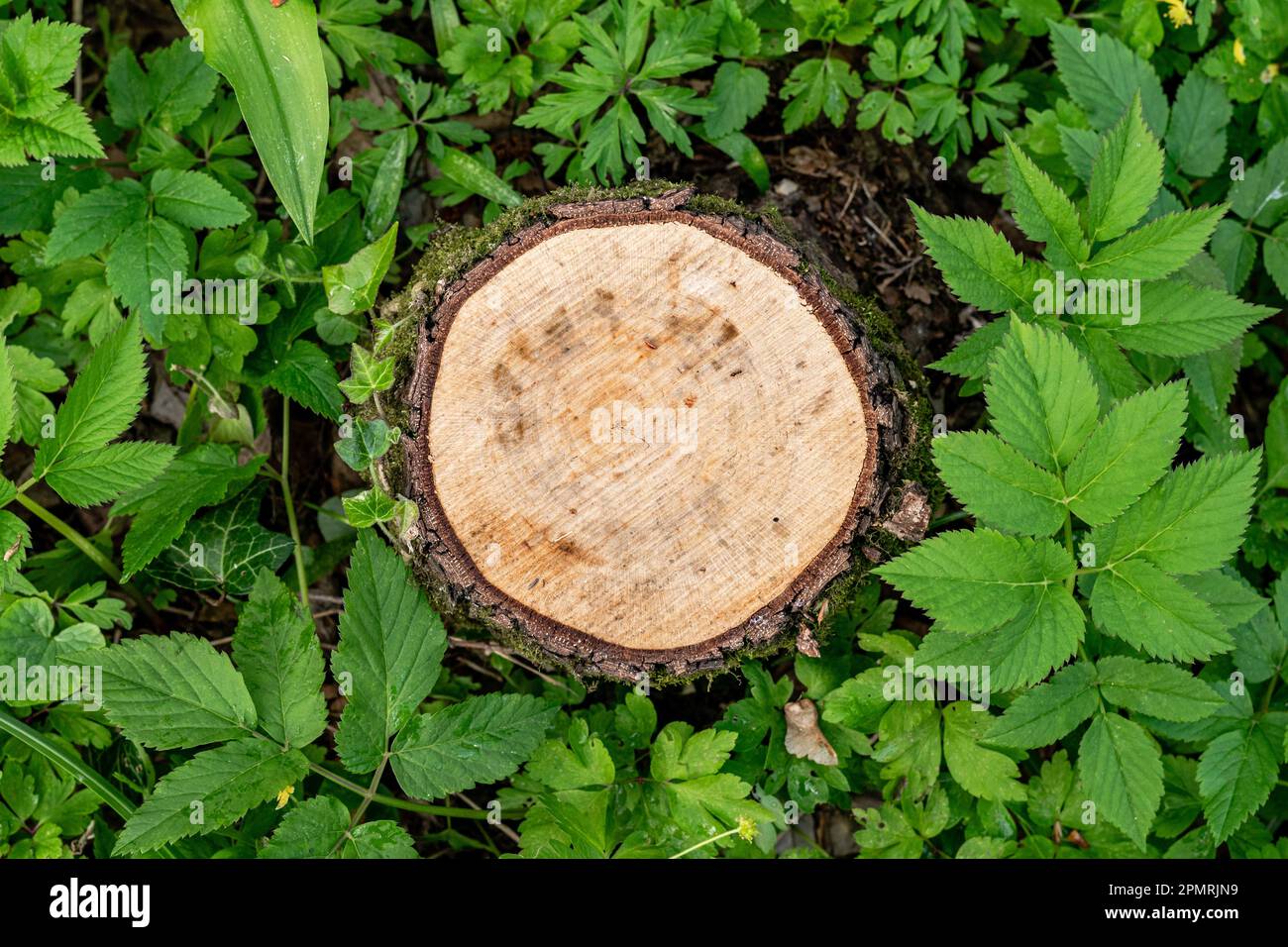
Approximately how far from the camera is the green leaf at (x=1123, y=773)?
6.81 feet

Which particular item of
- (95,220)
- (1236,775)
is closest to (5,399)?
(95,220)

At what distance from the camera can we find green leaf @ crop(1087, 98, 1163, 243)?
219 cm

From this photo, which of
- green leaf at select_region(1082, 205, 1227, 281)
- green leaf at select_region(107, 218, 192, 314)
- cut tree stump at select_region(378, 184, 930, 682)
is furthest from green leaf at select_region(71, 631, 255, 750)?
green leaf at select_region(1082, 205, 1227, 281)

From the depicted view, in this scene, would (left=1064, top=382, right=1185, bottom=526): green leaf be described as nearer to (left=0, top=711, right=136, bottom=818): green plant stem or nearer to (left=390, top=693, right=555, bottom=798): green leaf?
(left=390, top=693, right=555, bottom=798): green leaf

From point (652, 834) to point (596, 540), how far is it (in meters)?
0.85

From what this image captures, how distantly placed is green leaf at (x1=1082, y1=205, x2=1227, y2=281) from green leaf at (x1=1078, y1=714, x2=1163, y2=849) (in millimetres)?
Result: 1011

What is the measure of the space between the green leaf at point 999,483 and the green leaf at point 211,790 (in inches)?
63.1

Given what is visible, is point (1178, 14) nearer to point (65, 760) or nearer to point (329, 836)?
point (329, 836)

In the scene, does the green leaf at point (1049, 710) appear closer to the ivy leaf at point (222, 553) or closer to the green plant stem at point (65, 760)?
Answer: the ivy leaf at point (222, 553)

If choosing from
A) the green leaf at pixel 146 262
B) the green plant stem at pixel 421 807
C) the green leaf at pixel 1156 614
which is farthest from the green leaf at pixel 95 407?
the green leaf at pixel 1156 614

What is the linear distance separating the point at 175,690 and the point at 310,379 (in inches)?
33.2

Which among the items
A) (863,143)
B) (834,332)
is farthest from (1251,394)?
(834,332)

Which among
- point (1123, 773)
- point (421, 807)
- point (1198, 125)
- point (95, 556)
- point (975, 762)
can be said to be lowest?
point (421, 807)

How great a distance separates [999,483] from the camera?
2.04 meters
